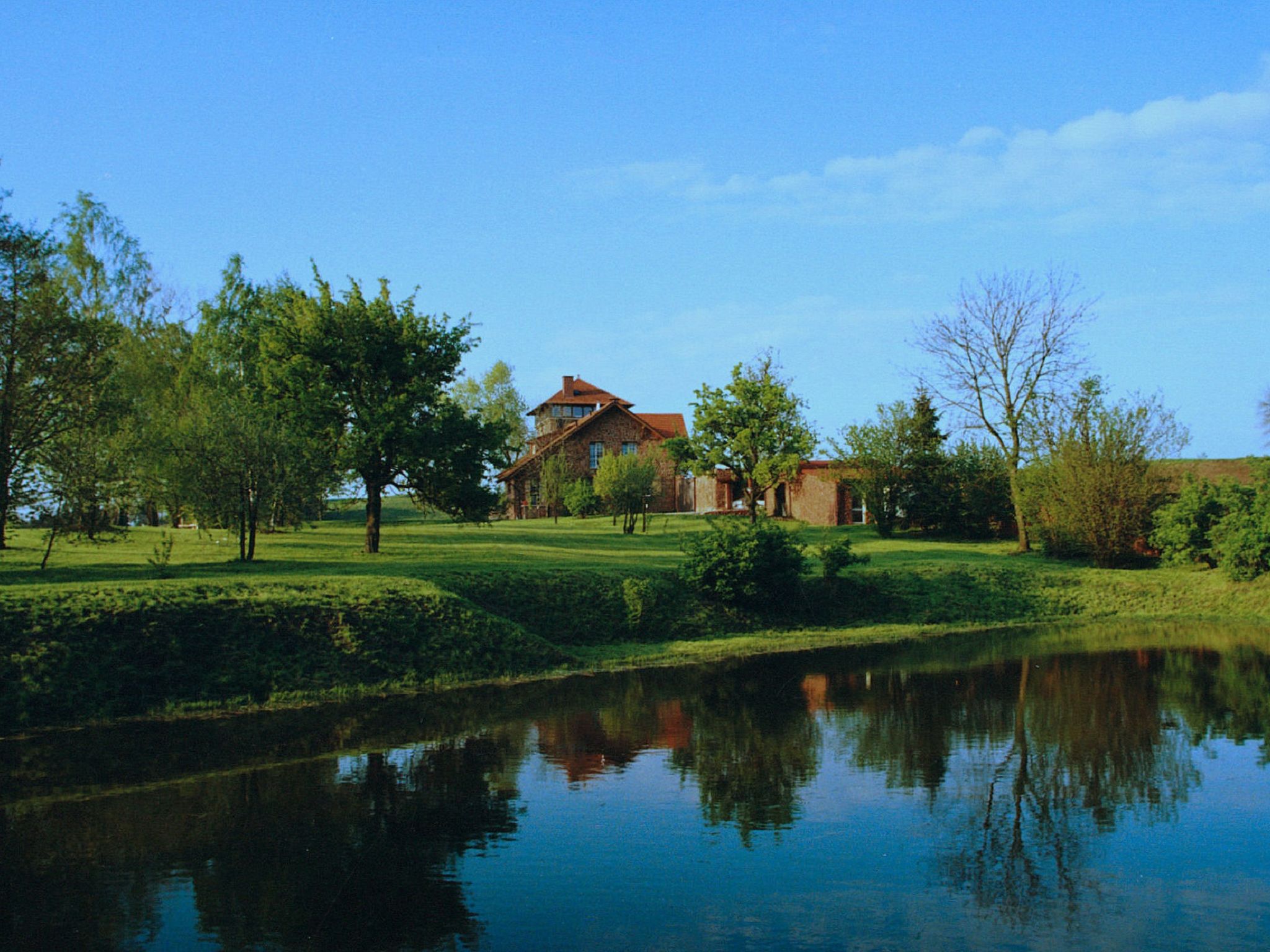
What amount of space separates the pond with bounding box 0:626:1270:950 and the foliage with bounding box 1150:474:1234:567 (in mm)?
19225

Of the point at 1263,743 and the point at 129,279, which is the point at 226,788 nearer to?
the point at 1263,743

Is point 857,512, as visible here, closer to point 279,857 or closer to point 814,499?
point 814,499

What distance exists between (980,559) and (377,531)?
23088 millimetres

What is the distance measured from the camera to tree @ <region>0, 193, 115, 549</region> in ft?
86.7

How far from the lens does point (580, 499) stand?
5909 centimetres

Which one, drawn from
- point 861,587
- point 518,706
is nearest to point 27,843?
point 518,706

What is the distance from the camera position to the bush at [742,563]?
30.5 m

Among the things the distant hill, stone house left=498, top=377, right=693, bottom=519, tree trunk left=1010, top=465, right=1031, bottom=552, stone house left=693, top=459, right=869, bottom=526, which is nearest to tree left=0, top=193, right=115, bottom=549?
stone house left=693, top=459, right=869, bottom=526

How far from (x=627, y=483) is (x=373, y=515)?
710 inches

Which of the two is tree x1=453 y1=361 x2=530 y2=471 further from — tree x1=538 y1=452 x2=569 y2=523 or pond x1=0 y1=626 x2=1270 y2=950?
pond x1=0 y1=626 x2=1270 y2=950

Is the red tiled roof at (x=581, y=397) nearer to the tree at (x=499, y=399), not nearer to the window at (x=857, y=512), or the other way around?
the tree at (x=499, y=399)

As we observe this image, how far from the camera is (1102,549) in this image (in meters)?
40.1

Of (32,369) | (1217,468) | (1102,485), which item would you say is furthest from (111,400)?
(1217,468)

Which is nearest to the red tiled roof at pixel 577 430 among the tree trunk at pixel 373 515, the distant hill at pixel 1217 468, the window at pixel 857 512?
the window at pixel 857 512
